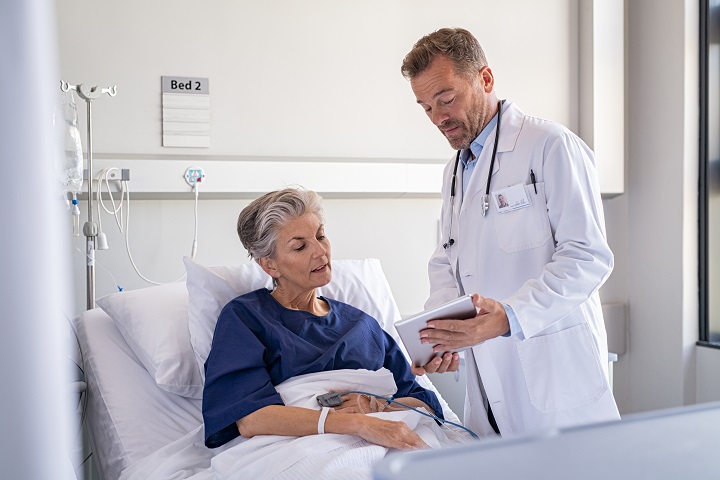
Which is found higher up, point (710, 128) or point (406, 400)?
point (710, 128)

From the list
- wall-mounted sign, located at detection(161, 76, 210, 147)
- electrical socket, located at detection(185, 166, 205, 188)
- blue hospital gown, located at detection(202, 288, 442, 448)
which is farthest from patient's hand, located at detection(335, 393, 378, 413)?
wall-mounted sign, located at detection(161, 76, 210, 147)

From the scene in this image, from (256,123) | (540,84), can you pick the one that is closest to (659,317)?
(540,84)

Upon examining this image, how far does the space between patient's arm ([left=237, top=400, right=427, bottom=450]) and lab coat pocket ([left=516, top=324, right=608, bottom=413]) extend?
0.30 metres

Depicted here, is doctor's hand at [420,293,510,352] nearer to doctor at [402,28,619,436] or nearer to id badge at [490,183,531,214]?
doctor at [402,28,619,436]

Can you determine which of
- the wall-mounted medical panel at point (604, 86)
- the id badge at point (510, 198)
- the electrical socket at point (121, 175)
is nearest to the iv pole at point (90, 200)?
the electrical socket at point (121, 175)

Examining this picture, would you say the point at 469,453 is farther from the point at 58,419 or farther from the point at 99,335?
the point at 99,335

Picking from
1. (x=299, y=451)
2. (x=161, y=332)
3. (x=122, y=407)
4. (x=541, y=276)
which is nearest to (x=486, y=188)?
(x=541, y=276)

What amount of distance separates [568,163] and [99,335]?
1405 millimetres

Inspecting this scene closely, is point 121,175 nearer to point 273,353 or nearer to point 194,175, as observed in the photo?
point 194,175

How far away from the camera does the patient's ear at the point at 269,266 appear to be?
2.02m

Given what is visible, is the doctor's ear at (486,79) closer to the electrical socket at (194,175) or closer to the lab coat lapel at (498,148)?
the lab coat lapel at (498,148)

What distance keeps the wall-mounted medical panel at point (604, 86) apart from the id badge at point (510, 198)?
1.73 meters

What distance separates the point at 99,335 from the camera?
2.15 metres

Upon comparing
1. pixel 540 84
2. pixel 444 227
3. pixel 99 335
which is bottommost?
pixel 99 335
